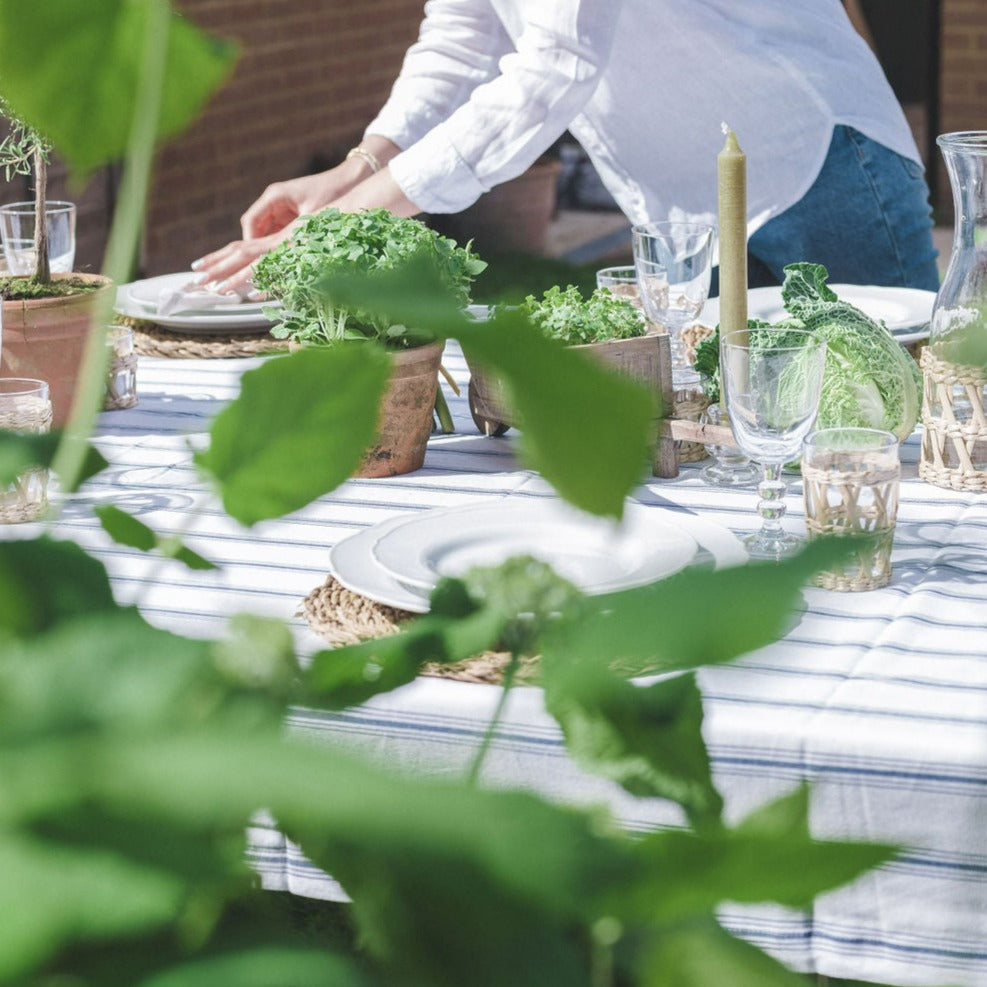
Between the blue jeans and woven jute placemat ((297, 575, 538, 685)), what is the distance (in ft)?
4.80

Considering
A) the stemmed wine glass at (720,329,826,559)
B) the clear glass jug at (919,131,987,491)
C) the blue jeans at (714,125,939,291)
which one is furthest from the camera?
the blue jeans at (714,125,939,291)

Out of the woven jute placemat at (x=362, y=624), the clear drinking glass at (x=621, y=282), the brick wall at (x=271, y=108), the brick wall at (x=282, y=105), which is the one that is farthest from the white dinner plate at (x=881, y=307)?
the brick wall at (x=271, y=108)

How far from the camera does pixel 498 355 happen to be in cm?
15

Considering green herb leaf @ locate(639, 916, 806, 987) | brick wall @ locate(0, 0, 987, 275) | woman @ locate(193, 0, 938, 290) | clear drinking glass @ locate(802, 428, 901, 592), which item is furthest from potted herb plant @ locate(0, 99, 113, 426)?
brick wall @ locate(0, 0, 987, 275)

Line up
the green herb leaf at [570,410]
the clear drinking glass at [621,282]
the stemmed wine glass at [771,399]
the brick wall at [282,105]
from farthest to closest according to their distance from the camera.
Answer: the brick wall at [282,105], the clear drinking glass at [621,282], the stemmed wine glass at [771,399], the green herb leaf at [570,410]

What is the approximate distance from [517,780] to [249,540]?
0.44m

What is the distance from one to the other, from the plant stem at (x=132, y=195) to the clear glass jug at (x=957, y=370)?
1.16 m

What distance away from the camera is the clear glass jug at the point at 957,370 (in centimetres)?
130

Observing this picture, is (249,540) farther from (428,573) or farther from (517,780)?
(517,780)

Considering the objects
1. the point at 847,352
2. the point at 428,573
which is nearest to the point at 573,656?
the point at 428,573

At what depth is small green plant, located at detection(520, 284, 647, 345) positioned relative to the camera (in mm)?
1436

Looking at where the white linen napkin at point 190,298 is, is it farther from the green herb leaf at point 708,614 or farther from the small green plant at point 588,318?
the green herb leaf at point 708,614

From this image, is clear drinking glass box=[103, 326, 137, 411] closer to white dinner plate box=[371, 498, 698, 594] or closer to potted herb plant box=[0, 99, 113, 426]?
potted herb plant box=[0, 99, 113, 426]

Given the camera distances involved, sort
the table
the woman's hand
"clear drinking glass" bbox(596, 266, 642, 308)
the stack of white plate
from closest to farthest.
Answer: the table, the stack of white plate, "clear drinking glass" bbox(596, 266, 642, 308), the woman's hand
